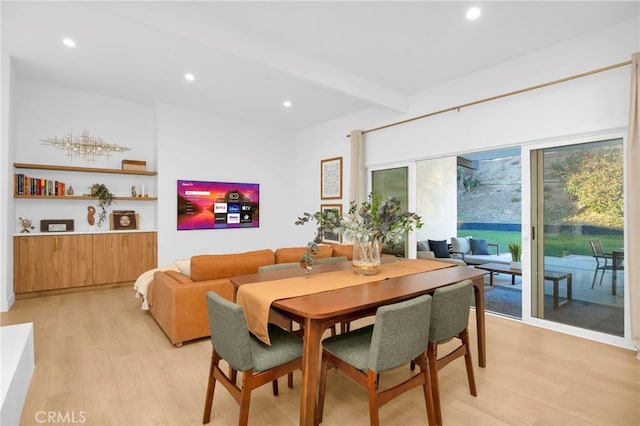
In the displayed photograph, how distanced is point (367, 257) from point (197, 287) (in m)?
1.59

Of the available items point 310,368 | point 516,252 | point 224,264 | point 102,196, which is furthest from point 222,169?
point 516,252

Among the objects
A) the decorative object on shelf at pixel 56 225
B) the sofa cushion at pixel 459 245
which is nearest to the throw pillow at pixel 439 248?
the sofa cushion at pixel 459 245

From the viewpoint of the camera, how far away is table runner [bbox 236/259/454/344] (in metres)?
1.75

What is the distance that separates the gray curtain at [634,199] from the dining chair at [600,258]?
0.31 m

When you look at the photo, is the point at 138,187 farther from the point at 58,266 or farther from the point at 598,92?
the point at 598,92

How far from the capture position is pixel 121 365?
8.39 feet

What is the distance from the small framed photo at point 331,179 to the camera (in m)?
5.82

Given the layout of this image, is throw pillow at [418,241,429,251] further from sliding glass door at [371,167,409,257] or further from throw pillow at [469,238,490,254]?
throw pillow at [469,238,490,254]

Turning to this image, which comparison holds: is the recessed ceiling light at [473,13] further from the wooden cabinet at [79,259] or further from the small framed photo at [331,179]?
the wooden cabinet at [79,259]

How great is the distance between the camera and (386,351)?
1.61 metres

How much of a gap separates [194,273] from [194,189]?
3.01 metres

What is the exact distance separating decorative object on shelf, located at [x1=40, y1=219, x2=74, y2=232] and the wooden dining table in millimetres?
4156

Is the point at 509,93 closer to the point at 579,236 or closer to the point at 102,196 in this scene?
the point at 579,236

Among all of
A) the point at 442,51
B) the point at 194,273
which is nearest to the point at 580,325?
the point at 442,51
